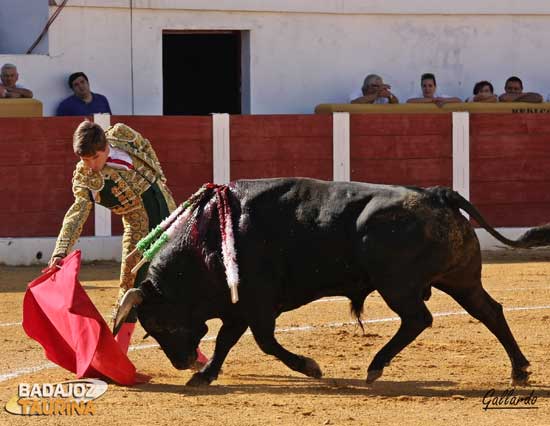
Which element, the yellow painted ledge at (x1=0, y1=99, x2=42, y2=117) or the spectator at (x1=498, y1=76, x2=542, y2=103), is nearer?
the yellow painted ledge at (x1=0, y1=99, x2=42, y2=117)

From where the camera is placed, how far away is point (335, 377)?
18.2ft

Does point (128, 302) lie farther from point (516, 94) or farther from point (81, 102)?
point (516, 94)

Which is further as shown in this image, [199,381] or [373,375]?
[199,381]

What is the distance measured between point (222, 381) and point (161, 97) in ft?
22.3

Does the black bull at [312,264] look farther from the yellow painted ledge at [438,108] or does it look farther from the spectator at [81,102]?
the yellow painted ledge at [438,108]

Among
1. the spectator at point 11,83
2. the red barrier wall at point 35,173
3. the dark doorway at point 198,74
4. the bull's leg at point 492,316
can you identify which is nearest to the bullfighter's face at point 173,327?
the bull's leg at point 492,316

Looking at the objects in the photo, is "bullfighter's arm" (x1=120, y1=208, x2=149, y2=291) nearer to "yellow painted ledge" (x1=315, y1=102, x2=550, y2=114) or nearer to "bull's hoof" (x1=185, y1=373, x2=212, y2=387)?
"bull's hoof" (x1=185, y1=373, x2=212, y2=387)

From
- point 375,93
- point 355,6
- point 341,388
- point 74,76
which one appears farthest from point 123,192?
→ point 355,6

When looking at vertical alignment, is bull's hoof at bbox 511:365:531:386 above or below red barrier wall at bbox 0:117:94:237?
below

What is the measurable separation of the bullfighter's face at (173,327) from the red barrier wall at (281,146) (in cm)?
538

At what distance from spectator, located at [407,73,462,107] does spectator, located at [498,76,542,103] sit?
497 mm

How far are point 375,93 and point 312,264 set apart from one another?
21.0ft

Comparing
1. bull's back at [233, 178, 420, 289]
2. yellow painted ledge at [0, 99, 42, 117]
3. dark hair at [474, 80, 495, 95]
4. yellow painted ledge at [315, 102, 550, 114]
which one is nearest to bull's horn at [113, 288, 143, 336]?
bull's back at [233, 178, 420, 289]

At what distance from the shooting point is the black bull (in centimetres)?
511
